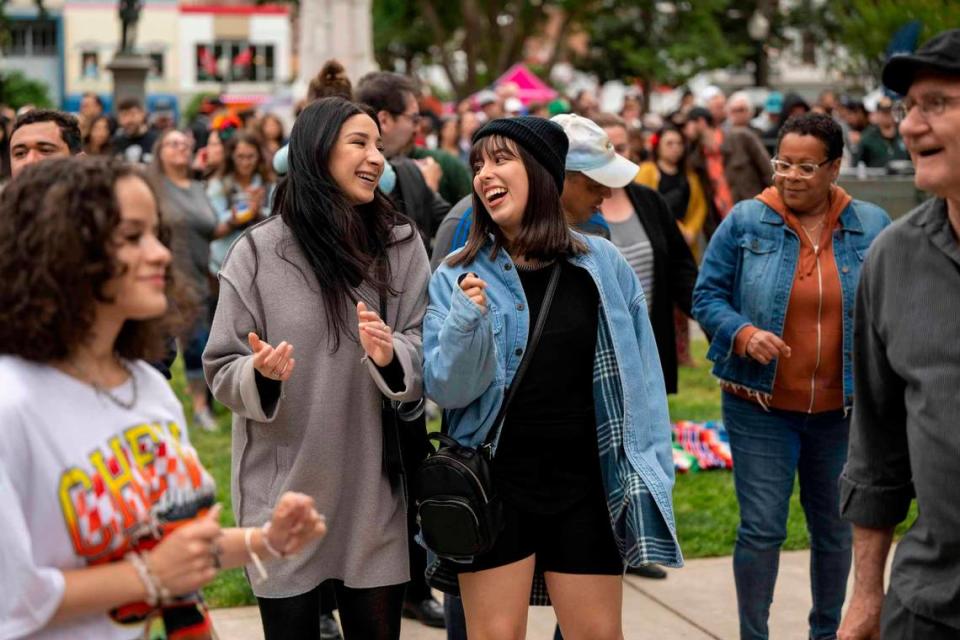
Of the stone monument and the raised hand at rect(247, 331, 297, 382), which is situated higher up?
the stone monument

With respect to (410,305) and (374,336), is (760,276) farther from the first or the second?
(374,336)

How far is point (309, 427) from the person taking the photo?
4.06 meters

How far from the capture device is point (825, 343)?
5078mm

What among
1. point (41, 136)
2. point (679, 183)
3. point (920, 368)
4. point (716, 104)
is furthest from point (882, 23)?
point (920, 368)

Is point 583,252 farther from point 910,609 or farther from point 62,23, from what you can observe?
point 62,23

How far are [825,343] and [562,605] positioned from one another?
1596 mm

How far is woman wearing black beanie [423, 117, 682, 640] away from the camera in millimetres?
4035

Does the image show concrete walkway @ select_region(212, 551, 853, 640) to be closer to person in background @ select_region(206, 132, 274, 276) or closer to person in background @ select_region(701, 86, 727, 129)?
person in background @ select_region(206, 132, 274, 276)

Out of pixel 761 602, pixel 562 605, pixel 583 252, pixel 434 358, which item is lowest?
pixel 761 602

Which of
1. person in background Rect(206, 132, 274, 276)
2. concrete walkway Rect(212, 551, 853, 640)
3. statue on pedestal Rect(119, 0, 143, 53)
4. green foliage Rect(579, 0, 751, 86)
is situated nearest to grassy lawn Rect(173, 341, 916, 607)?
concrete walkway Rect(212, 551, 853, 640)

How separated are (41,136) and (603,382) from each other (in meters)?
2.14

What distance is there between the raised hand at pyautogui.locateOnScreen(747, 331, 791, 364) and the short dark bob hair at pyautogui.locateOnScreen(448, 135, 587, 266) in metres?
1.03

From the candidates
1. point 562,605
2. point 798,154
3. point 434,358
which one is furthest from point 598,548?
point 798,154

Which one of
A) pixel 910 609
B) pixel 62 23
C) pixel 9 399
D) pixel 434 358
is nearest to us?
pixel 9 399
